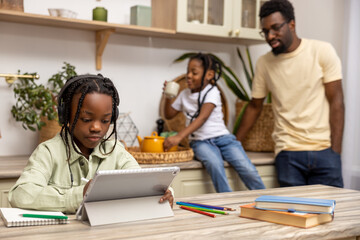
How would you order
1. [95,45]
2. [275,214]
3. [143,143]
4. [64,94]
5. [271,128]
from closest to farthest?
[275,214] < [64,94] < [143,143] < [95,45] < [271,128]

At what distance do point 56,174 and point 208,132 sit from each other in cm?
148

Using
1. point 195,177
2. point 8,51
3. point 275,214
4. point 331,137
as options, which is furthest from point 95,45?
point 275,214

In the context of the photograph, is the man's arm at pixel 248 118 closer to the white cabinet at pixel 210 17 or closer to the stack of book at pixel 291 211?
the white cabinet at pixel 210 17

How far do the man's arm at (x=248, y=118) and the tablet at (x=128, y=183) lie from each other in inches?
72.6

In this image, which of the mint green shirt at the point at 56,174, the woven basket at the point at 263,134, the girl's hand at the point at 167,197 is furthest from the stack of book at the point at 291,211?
the woven basket at the point at 263,134

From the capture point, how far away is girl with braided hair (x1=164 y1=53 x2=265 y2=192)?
2629 millimetres

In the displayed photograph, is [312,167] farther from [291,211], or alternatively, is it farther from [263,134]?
[291,211]

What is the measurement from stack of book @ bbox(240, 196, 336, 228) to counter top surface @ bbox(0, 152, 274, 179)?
3.92ft

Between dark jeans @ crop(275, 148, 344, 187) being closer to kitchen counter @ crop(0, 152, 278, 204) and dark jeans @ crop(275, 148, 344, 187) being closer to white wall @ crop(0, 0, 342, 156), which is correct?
kitchen counter @ crop(0, 152, 278, 204)

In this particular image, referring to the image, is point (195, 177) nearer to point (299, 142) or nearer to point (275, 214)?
point (299, 142)

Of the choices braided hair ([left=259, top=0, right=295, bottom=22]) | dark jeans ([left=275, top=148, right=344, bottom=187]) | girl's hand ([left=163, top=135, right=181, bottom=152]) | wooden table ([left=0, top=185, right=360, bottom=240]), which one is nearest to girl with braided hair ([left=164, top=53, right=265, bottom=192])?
girl's hand ([left=163, top=135, right=181, bottom=152])

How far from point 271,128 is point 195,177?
0.78 metres

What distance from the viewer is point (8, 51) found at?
269 centimetres

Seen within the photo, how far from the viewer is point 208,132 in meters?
2.80
